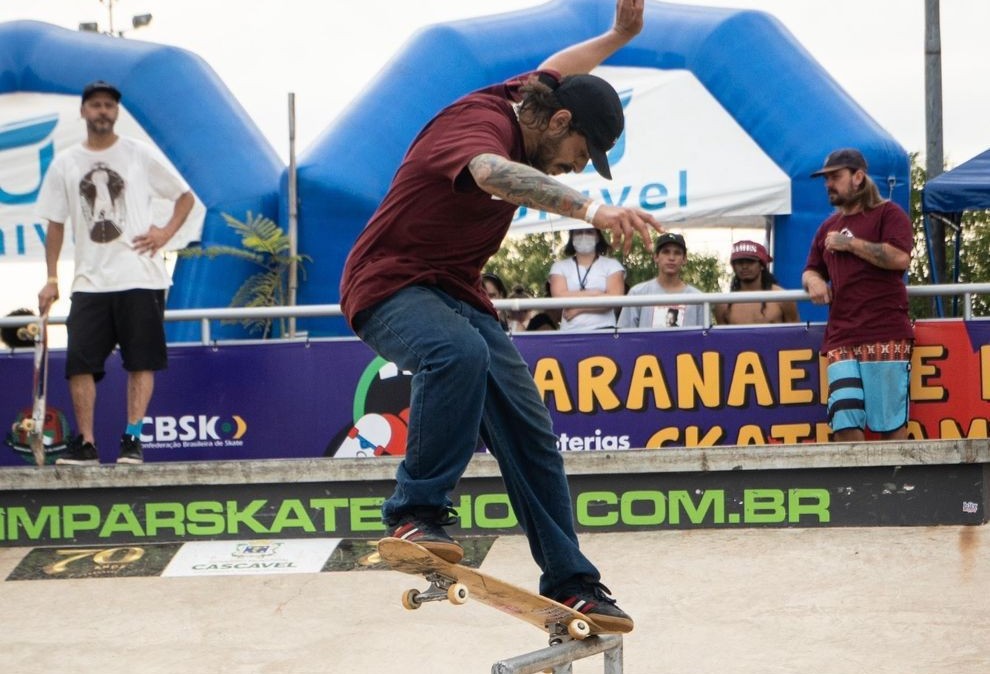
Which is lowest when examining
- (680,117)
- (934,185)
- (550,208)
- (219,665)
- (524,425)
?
(219,665)

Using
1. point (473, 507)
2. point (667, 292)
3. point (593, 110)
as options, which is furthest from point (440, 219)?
point (667, 292)

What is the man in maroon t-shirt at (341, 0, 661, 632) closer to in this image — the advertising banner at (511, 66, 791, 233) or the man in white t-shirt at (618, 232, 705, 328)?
the man in white t-shirt at (618, 232, 705, 328)

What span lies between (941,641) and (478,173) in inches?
125

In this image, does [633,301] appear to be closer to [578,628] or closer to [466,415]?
[578,628]

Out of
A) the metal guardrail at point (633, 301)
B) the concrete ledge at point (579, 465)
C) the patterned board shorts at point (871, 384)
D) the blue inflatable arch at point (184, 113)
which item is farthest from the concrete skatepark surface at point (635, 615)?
the blue inflatable arch at point (184, 113)

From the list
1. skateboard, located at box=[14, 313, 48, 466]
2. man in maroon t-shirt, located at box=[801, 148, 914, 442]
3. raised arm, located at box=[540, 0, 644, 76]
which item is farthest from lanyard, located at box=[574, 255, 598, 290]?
raised arm, located at box=[540, 0, 644, 76]

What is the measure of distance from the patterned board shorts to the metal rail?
347 centimetres

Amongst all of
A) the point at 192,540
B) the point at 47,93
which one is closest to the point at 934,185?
the point at 192,540

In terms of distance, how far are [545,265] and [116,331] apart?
30.3 metres

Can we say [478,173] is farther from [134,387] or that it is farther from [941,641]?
[134,387]

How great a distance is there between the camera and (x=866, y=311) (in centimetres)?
769

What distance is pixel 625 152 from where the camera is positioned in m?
12.3

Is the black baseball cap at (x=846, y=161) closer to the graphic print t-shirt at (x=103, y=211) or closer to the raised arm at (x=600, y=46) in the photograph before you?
the raised arm at (x=600, y=46)

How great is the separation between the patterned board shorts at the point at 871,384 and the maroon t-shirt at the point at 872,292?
0.07m
